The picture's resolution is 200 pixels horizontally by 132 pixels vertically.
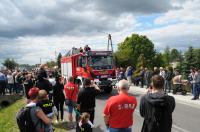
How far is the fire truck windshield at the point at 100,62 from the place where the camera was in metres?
24.7

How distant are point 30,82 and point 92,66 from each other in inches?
223

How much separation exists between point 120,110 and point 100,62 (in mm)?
17826

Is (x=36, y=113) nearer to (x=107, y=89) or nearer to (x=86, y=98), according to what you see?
(x=86, y=98)

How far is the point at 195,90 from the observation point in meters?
21.5

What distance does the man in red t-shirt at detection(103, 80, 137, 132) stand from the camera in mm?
7160

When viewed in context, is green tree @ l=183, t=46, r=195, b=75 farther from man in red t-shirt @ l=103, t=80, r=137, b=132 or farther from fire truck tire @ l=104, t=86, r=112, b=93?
man in red t-shirt @ l=103, t=80, r=137, b=132

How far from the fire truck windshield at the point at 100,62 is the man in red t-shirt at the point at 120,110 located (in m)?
17.4

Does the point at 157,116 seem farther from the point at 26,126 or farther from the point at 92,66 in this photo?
the point at 92,66

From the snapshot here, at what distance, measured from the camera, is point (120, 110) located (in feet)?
23.6

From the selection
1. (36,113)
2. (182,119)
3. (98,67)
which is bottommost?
(182,119)

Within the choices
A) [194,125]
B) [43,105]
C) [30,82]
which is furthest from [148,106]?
[30,82]

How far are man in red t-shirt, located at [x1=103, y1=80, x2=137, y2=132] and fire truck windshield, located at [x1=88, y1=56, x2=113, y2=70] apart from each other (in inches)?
685

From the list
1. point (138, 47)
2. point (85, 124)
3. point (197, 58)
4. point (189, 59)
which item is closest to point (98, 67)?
point (85, 124)

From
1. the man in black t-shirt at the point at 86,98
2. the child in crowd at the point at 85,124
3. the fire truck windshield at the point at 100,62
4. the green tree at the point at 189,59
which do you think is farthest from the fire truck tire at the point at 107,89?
the green tree at the point at 189,59
